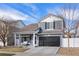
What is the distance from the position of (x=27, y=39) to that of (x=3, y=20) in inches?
40.8

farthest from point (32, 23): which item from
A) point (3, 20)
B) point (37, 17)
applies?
point (3, 20)

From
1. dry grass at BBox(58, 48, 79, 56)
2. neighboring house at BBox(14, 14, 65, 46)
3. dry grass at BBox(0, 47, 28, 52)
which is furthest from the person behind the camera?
dry grass at BBox(0, 47, 28, 52)

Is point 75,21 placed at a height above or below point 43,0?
below

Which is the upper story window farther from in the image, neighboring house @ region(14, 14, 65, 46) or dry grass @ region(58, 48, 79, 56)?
dry grass @ region(58, 48, 79, 56)

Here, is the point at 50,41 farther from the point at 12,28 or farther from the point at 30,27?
the point at 12,28

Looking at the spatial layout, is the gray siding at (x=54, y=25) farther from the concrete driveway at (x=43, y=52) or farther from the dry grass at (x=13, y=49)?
the dry grass at (x=13, y=49)

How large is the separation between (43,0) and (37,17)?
610 millimetres

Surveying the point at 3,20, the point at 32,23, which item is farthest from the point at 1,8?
the point at 32,23

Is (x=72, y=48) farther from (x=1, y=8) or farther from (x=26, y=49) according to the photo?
(x=1, y=8)

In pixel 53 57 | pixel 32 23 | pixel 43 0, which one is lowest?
pixel 53 57

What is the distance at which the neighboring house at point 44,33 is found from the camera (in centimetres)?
1134

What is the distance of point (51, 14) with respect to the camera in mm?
11312

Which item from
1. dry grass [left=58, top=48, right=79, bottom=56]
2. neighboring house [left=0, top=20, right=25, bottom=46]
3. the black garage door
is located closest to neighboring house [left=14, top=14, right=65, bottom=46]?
the black garage door

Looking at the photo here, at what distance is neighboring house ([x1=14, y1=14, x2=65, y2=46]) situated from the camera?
11336mm
